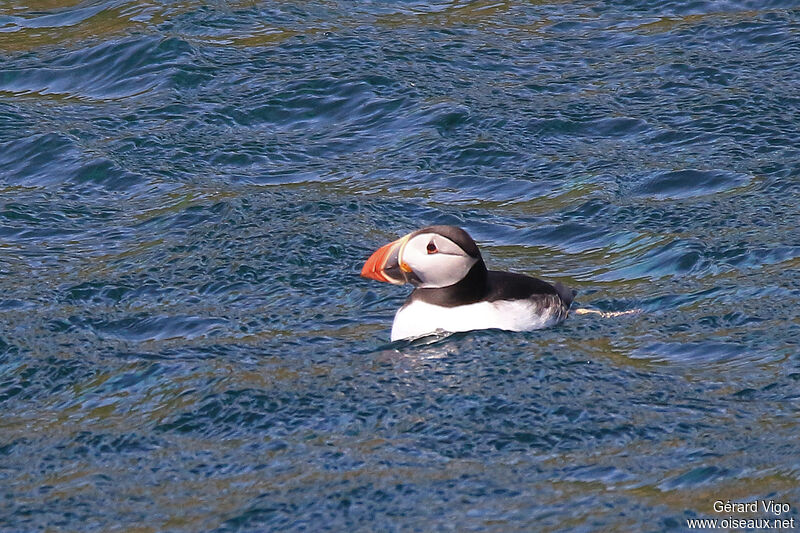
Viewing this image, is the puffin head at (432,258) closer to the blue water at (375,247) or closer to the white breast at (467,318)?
the white breast at (467,318)

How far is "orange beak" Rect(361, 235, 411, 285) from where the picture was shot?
24.6ft

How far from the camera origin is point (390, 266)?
756 cm

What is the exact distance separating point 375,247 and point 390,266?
1631 mm

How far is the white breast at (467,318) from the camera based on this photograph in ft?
24.1

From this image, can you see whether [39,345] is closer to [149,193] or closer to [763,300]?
[149,193]

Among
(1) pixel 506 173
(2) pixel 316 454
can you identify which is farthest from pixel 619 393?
(1) pixel 506 173

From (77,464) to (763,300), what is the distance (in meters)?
4.15

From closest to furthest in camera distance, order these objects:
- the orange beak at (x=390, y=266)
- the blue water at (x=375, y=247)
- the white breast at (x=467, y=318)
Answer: the blue water at (x=375, y=247) → the white breast at (x=467, y=318) → the orange beak at (x=390, y=266)

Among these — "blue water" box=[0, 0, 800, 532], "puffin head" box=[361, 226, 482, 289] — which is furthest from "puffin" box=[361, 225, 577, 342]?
"blue water" box=[0, 0, 800, 532]

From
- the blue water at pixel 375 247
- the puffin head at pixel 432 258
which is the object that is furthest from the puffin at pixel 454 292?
the blue water at pixel 375 247

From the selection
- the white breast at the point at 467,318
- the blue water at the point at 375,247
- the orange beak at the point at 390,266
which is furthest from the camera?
the orange beak at the point at 390,266

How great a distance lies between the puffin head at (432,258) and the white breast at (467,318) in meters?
0.17

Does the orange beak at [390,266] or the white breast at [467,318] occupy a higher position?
the orange beak at [390,266]

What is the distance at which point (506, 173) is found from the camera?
10.5 meters
